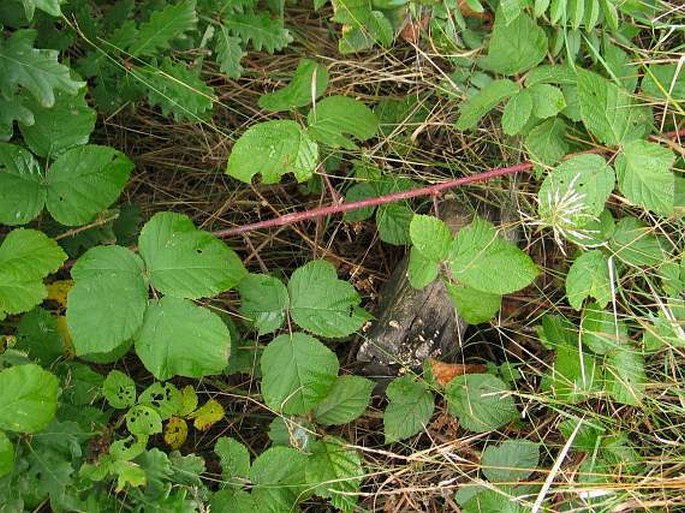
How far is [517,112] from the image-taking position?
6.20 ft

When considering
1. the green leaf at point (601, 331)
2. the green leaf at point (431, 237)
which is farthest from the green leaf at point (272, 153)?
the green leaf at point (601, 331)

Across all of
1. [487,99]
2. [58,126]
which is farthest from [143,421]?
[487,99]

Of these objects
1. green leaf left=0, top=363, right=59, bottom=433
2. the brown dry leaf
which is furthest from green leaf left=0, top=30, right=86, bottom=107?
the brown dry leaf

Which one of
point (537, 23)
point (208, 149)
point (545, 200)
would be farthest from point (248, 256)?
point (537, 23)

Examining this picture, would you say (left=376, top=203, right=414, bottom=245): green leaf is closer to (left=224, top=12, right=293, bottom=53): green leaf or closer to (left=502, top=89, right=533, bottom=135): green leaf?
(left=502, top=89, right=533, bottom=135): green leaf

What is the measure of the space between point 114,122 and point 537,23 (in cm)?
127

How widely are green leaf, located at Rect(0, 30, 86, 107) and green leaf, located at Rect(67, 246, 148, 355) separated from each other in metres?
0.37

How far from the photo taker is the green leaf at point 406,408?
202cm

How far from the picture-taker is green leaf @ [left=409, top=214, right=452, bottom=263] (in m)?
1.83

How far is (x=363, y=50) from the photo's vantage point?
2338 millimetres

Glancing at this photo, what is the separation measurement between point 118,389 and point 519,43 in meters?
1.34

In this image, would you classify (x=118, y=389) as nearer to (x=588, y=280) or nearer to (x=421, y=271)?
(x=421, y=271)

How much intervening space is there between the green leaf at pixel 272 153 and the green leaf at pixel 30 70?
399mm

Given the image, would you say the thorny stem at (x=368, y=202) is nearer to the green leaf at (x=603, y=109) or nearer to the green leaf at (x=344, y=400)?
the green leaf at (x=603, y=109)
